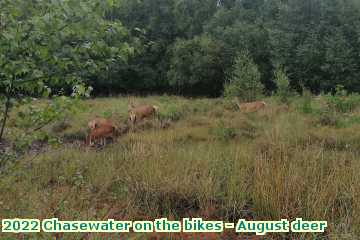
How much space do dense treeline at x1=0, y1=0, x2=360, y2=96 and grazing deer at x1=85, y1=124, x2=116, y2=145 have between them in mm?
18198

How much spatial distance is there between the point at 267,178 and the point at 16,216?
248 centimetres

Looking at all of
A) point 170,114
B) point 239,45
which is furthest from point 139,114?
point 239,45

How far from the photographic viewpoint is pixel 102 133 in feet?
29.3

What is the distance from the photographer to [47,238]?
2691mm

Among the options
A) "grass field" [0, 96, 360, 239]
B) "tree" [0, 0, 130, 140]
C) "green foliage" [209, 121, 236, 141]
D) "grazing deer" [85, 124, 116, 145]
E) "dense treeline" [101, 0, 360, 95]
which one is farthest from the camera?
"dense treeline" [101, 0, 360, 95]

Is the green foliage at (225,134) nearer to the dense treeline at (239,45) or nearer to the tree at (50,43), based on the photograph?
the tree at (50,43)

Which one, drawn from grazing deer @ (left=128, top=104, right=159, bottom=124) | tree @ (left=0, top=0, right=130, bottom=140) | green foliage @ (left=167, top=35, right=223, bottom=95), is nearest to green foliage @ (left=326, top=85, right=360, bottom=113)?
grazing deer @ (left=128, top=104, right=159, bottom=124)

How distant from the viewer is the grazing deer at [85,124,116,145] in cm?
884

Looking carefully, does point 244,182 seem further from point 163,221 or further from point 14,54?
point 14,54

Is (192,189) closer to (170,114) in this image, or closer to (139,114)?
(139,114)

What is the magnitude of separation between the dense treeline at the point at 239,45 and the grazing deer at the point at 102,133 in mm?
18198

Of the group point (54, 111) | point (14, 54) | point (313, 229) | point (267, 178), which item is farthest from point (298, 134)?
point (14, 54)

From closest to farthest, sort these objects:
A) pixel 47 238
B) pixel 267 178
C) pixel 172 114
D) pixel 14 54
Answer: pixel 47 238, pixel 14 54, pixel 267 178, pixel 172 114

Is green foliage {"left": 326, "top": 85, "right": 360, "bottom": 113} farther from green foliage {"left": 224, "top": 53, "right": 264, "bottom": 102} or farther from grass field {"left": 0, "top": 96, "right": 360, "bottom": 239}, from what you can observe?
grass field {"left": 0, "top": 96, "right": 360, "bottom": 239}
